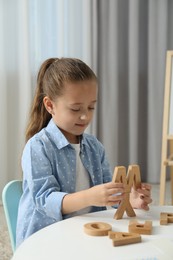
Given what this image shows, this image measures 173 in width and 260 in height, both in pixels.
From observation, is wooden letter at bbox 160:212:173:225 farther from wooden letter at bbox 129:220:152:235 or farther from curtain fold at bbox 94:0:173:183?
curtain fold at bbox 94:0:173:183

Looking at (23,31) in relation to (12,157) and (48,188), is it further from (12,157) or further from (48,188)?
(48,188)

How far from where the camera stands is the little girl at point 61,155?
47.8 inches

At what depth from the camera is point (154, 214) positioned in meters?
1.13

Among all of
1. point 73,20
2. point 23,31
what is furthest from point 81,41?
point 23,31

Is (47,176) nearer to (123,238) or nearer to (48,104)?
(48,104)

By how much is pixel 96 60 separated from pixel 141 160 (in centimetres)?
97

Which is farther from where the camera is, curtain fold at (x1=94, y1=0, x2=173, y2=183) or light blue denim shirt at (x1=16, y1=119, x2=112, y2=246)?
curtain fold at (x1=94, y1=0, x2=173, y2=183)

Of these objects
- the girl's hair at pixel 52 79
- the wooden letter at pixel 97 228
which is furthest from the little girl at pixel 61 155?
the wooden letter at pixel 97 228

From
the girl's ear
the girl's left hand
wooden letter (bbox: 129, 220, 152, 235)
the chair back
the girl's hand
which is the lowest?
the chair back

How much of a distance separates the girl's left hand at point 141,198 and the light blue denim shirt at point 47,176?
0.63ft

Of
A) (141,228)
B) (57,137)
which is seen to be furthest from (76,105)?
(141,228)

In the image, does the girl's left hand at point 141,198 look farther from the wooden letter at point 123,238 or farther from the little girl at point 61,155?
the wooden letter at point 123,238

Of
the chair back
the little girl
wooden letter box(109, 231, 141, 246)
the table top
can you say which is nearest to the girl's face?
the little girl

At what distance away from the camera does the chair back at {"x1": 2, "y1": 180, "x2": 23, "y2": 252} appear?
1340 mm
